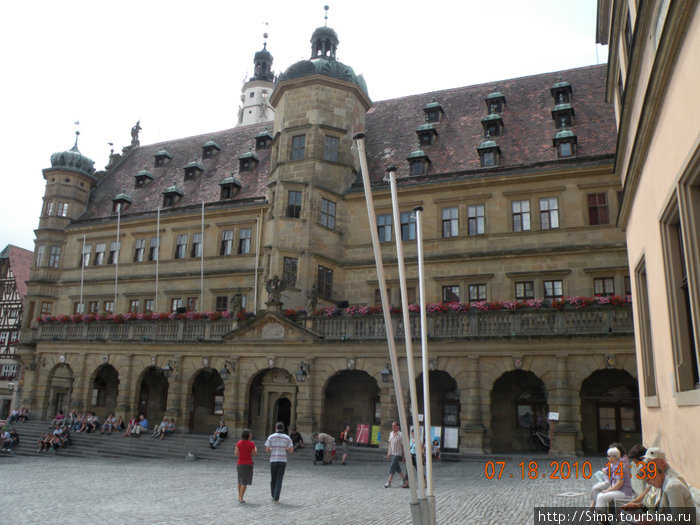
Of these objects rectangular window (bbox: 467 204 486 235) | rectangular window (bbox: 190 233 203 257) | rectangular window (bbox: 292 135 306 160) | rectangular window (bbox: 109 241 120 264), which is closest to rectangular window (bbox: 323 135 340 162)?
rectangular window (bbox: 292 135 306 160)

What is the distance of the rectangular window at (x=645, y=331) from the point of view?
38.9ft

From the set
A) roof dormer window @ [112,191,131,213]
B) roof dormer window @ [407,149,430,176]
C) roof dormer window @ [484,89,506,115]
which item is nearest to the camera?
roof dormer window @ [407,149,430,176]

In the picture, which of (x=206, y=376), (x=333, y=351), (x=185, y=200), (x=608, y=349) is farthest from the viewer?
(x=185, y=200)

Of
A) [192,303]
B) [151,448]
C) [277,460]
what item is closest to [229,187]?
[192,303]

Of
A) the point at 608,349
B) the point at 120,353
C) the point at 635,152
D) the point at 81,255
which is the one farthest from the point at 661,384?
the point at 81,255

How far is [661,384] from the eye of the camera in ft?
32.7

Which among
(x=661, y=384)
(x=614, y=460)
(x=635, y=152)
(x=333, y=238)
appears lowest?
(x=614, y=460)

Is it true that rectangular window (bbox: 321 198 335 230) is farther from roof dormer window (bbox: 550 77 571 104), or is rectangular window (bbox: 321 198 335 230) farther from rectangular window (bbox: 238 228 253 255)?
Answer: roof dormer window (bbox: 550 77 571 104)

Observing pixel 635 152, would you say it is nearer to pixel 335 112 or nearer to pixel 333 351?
pixel 333 351

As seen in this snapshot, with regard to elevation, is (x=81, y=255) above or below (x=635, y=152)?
above

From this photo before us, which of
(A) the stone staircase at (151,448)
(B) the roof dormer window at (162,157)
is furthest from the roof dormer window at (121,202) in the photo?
(A) the stone staircase at (151,448)

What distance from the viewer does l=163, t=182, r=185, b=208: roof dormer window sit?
39375mm

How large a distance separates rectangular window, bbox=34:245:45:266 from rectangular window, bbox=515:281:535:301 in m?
31.9

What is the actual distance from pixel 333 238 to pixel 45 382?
19.2 m
